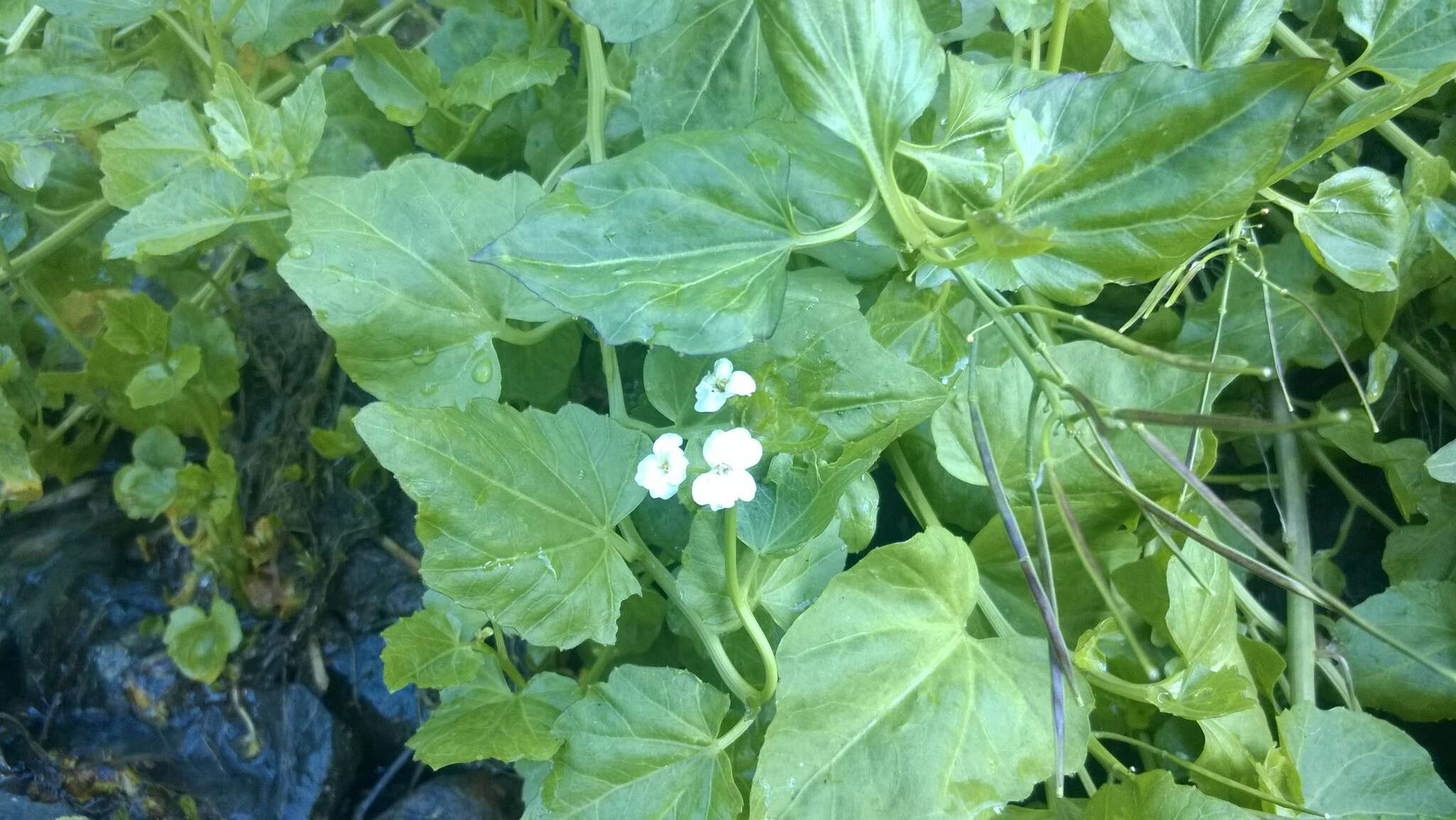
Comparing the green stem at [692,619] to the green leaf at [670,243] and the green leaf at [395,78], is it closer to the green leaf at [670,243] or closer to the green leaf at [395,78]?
the green leaf at [670,243]

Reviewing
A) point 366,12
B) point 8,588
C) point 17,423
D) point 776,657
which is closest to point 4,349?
point 17,423

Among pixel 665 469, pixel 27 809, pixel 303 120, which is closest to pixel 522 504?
pixel 665 469

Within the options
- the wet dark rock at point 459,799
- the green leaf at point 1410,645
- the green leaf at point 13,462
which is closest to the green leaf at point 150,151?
the green leaf at point 13,462

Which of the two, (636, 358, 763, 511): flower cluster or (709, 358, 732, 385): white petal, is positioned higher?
(709, 358, 732, 385): white petal

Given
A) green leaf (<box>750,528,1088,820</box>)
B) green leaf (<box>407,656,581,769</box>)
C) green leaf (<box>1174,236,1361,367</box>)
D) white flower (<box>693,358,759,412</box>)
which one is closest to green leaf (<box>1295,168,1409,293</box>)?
green leaf (<box>1174,236,1361,367</box>)

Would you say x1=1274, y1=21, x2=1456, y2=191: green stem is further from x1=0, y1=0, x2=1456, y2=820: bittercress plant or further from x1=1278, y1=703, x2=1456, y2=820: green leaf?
x1=1278, y1=703, x2=1456, y2=820: green leaf

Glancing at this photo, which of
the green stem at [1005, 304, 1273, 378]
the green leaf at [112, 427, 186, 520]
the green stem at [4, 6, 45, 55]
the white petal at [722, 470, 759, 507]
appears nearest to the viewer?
the green stem at [1005, 304, 1273, 378]

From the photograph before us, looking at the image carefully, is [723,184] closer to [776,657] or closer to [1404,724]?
[776,657]
